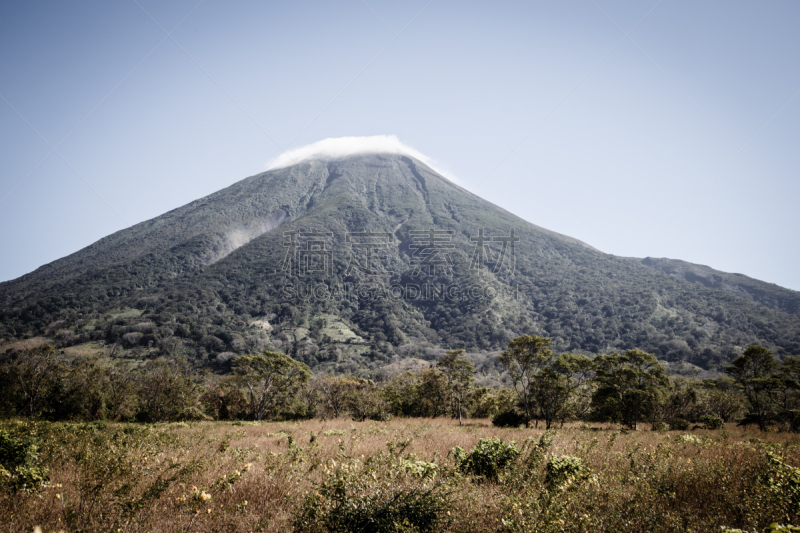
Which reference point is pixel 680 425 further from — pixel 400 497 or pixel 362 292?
pixel 362 292

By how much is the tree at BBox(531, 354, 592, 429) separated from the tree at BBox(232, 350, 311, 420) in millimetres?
20086

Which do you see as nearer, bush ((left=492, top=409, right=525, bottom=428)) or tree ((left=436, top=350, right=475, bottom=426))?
bush ((left=492, top=409, right=525, bottom=428))

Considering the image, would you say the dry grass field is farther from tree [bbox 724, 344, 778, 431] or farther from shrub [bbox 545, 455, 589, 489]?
tree [bbox 724, 344, 778, 431]

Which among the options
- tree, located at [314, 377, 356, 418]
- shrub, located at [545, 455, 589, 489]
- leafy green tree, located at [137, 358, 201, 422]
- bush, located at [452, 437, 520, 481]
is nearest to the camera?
shrub, located at [545, 455, 589, 489]

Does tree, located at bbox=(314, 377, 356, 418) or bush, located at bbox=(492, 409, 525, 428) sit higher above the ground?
bush, located at bbox=(492, 409, 525, 428)

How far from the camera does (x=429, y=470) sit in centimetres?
549

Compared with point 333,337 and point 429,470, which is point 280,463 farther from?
point 333,337

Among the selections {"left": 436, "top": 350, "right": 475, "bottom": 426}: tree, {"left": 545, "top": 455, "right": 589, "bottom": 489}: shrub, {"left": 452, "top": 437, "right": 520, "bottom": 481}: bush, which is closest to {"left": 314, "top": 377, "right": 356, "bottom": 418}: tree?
{"left": 436, "top": 350, "right": 475, "bottom": 426}: tree

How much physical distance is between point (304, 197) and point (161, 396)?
589 feet

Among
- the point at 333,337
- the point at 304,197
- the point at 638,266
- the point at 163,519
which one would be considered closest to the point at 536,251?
the point at 638,266

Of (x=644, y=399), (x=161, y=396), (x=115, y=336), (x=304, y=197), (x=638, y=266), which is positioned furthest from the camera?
(x=304, y=197)

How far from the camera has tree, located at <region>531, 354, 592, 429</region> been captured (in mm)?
21908

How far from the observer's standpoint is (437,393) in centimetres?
3156

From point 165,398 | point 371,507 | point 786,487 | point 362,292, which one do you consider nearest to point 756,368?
point 786,487
